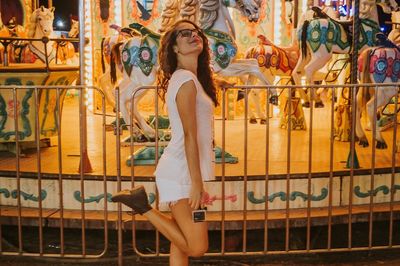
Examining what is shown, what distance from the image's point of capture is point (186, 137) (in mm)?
2910

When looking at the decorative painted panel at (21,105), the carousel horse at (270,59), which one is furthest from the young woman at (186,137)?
the carousel horse at (270,59)

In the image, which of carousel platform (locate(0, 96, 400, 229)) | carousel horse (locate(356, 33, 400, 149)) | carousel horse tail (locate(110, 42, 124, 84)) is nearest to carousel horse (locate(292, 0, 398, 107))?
carousel horse (locate(356, 33, 400, 149))

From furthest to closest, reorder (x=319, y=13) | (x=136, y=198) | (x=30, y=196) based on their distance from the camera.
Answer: (x=319, y=13)
(x=30, y=196)
(x=136, y=198)

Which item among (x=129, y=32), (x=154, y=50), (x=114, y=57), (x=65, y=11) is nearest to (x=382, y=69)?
(x=154, y=50)

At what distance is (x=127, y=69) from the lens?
6.07m

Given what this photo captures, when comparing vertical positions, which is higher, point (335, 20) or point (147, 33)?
point (335, 20)

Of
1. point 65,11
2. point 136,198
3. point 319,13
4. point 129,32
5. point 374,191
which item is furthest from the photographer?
point 65,11

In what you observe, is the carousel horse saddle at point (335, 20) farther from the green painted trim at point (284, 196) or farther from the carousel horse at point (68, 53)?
the carousel horse at point (68, 53)

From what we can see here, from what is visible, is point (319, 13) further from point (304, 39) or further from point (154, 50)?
point (154, 50)

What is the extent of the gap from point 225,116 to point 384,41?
2028 mm

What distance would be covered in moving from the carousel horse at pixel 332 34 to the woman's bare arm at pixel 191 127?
15.1ft

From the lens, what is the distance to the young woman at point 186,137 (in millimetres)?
2906

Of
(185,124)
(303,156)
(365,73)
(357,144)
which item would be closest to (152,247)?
(303,156)

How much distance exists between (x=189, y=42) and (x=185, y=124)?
46cm
